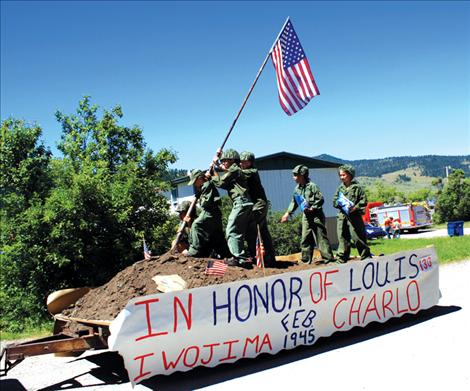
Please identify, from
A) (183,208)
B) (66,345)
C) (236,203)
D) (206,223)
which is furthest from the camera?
(183,208)

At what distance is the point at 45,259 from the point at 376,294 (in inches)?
283

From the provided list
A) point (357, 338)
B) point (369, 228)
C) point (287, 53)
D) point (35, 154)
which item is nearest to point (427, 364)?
point (357, 338)

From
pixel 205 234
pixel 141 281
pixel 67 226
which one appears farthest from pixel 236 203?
pixel 67 226

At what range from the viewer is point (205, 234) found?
7.71 meters

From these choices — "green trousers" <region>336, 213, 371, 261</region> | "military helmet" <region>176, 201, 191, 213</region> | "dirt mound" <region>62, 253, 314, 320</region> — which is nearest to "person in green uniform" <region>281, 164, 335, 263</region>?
"green trousers" <region>336, 213, 371, 261</region>

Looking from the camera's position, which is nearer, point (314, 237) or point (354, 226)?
point (354, 226)

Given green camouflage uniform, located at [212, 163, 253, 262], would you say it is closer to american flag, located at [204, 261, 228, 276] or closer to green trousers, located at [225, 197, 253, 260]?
green trousers, located at [225, 197, 253, 260]

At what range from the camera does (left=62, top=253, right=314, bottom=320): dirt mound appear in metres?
6.04

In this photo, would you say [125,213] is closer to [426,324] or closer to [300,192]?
[300,192]

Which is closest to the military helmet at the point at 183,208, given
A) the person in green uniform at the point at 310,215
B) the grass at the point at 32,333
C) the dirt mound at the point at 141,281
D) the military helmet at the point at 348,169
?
the dirt mound at the point at 141,281

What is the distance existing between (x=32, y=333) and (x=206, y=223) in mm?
5595

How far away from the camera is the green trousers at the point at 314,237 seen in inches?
320

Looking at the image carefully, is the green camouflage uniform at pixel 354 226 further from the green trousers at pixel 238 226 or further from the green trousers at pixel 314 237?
the green trousers at pixel 238 226

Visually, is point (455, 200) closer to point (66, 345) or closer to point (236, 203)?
point (236, 203)
